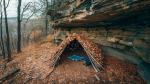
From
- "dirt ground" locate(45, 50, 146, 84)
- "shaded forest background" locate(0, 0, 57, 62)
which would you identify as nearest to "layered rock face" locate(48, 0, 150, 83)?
"dirt ground" locate(45, 50, 146, 84)

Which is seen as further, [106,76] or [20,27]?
[20,27]

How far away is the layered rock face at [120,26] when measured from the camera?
2.60m

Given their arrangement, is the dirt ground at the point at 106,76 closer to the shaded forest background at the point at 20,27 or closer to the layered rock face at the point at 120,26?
the layered rock face at the point at 120,26

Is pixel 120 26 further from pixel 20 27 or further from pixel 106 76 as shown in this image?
pixel 20 27

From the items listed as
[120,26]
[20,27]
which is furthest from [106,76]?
[20,27]

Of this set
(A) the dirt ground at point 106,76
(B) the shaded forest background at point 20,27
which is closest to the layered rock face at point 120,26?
(A) the dirt ground at point 106,76

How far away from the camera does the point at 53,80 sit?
133 inches

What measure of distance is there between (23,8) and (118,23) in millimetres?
10822

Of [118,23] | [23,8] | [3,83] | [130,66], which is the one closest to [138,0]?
[118,23]

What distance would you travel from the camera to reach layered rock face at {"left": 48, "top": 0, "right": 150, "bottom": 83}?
8.53 feet

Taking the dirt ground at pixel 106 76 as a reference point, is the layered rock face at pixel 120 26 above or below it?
above

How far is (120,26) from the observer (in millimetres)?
4277

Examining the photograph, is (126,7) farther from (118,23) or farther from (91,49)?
(91,49)

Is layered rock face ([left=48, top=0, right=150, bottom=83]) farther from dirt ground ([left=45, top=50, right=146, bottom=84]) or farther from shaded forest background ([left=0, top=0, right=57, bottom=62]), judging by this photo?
shaded forest background ([left=0, top=0, right=57, bottom=62])
